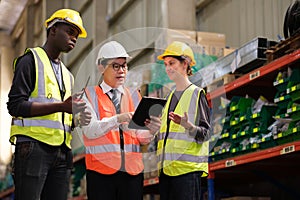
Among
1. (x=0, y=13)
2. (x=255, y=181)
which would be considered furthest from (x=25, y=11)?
(x=255, y=181)

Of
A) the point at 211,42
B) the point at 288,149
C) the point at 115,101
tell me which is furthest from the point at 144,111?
the point at 211,42

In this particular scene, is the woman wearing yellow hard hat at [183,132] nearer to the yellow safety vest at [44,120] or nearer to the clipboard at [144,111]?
the clipboard at [144,111]

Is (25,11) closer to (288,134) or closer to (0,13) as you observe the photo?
(0,13)

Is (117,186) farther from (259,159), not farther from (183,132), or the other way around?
(259,159)

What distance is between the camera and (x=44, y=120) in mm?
3336

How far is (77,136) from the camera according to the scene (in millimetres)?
3553

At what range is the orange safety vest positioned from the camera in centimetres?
349

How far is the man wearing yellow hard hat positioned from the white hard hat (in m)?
0.17

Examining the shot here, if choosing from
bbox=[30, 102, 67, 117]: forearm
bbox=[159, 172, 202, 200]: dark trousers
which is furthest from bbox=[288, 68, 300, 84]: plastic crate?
bbox=[30, 102, 67, 117]: forearm

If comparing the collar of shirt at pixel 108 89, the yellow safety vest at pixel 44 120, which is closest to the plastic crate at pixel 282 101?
the collar of shirt at pixel 108 89

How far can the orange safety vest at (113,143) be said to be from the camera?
349cm

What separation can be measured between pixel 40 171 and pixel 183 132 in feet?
2.95

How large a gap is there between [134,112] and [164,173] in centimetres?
69

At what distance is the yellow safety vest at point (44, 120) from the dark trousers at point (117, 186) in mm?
327
